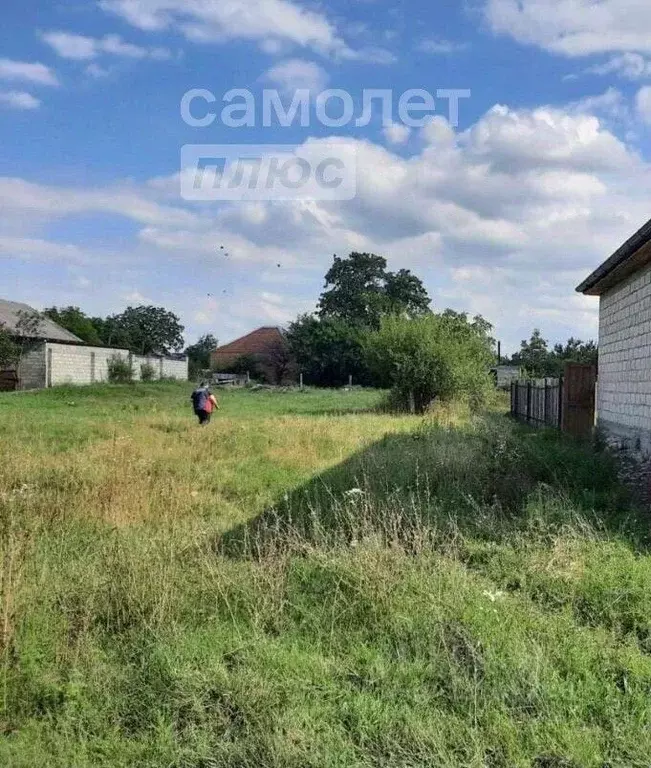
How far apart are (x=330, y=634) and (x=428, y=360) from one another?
20.7 meters

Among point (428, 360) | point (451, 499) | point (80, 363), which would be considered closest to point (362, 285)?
point (80, 363)

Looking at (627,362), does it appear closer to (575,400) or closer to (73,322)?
(575,400)

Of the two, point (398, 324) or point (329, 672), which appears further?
point (398, 324)

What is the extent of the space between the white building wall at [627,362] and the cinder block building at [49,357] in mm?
31491

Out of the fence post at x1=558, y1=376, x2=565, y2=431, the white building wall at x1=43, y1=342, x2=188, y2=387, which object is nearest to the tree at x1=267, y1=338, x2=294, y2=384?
the white building wall at x1=43, y1=342, x2=188, y2=387

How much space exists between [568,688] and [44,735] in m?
2.41

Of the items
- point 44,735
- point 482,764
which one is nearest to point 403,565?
point 482,764

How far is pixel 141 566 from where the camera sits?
4418mm

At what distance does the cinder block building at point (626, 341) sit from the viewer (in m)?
8.44

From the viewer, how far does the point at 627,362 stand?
9711 mm

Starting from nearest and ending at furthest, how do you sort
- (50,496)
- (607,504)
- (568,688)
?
(568,688), (607,504), (50,496)

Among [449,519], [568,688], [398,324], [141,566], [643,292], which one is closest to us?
[568,688]

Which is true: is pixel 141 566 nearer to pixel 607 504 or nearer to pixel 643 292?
pixel 607 504

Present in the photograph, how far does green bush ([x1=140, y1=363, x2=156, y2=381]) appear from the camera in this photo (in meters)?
44.0
